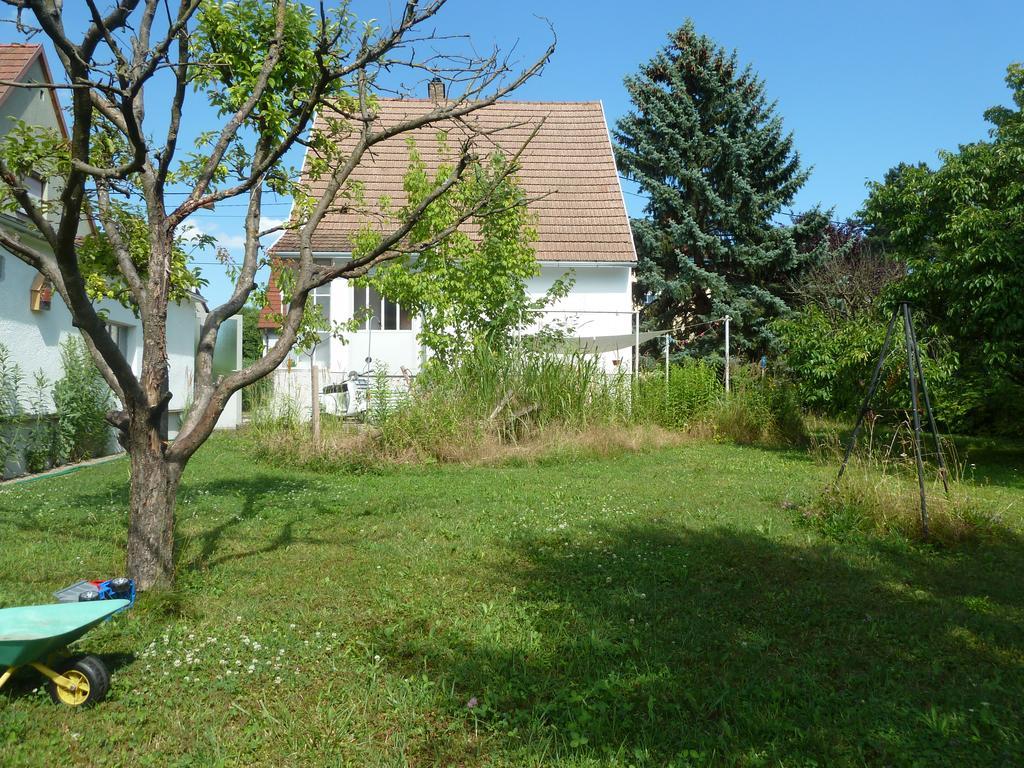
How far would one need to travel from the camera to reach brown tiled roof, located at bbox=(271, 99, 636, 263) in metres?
19.3

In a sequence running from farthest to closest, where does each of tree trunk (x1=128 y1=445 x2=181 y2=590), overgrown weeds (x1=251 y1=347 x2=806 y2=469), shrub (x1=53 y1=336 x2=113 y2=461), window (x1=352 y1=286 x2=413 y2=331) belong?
window (x1=352 y1=286 x2=413 y2=331) < shrub (x1=53 y1=336 x2=113 y2=461) < overgrown weeds (x1=251 y1=347 x2=806 y2=469) < tree trunk (x1=128 y1=445 x2=181 y2=590)

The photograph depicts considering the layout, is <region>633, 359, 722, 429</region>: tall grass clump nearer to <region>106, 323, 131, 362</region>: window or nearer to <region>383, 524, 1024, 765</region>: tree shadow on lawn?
<region>383, 524, 1024, 765</region>: tree shadow on lawn

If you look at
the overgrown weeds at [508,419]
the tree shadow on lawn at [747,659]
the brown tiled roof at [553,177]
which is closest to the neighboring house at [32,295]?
the overgrown weeds at [508,419]

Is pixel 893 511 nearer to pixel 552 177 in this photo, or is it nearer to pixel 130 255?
pixel 130 255

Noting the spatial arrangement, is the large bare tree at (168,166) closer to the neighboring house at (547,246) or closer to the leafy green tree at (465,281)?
the leafy green tree at (465,281)

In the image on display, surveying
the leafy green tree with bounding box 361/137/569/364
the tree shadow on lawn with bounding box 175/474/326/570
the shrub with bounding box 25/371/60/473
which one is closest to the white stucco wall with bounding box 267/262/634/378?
the leafy green tree with bounding box 361/137/569/364

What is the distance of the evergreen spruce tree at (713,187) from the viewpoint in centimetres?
2352

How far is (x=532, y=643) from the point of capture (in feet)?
14.1

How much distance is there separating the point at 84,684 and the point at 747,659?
323 centimetres

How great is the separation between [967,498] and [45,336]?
13.1 m

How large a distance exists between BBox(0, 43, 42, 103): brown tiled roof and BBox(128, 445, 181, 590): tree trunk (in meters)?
12.3

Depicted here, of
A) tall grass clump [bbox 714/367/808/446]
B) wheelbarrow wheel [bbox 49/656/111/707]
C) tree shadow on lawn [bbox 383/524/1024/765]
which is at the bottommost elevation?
tree shadow on lawn [bbox 383/524/1024/765]

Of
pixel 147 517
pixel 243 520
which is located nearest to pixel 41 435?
pixel 243 520

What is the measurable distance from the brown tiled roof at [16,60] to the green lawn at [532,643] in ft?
34.0
